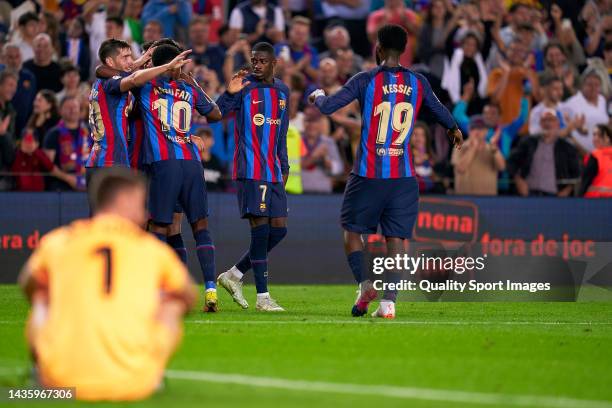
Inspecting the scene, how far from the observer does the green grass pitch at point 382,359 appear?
7750mm

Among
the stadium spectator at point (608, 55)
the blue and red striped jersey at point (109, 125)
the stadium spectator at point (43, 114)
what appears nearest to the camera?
the blue and red striped jersey at point (109, 125)

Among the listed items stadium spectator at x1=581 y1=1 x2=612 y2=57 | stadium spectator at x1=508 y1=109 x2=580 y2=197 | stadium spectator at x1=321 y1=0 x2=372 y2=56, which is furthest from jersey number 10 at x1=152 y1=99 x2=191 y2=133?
Result: stadium spectator at x1=581 y1=1 x2=612 y2=57

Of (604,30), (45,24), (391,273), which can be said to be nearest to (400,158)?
(391,273)

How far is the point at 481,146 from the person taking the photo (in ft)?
67.2

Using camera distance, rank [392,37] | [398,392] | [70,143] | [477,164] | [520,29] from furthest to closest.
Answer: [520,29]
[477,164]
[70,143]
[392,37]
[398,392]

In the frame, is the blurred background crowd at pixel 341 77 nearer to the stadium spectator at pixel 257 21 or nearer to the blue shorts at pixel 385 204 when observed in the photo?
the stadium spectator at pixel 257 21

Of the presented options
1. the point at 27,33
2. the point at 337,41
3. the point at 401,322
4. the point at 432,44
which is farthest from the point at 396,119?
the point at 432,44

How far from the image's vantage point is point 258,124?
13.6 m

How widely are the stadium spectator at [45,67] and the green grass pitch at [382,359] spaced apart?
22.7 ft

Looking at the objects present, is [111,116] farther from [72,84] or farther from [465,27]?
[465,27]

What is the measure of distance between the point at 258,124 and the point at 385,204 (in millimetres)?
1666

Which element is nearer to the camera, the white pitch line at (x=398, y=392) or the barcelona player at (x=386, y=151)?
the white pitch line at (x=398, y=392)

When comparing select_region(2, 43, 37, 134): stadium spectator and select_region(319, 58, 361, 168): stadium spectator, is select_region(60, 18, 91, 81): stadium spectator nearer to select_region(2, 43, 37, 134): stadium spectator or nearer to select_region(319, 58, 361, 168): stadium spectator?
select_region(2, 43, 37, 134): stadium spectator

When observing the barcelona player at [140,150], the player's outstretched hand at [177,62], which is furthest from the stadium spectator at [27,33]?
the player's outstretched hand at [177,62]
